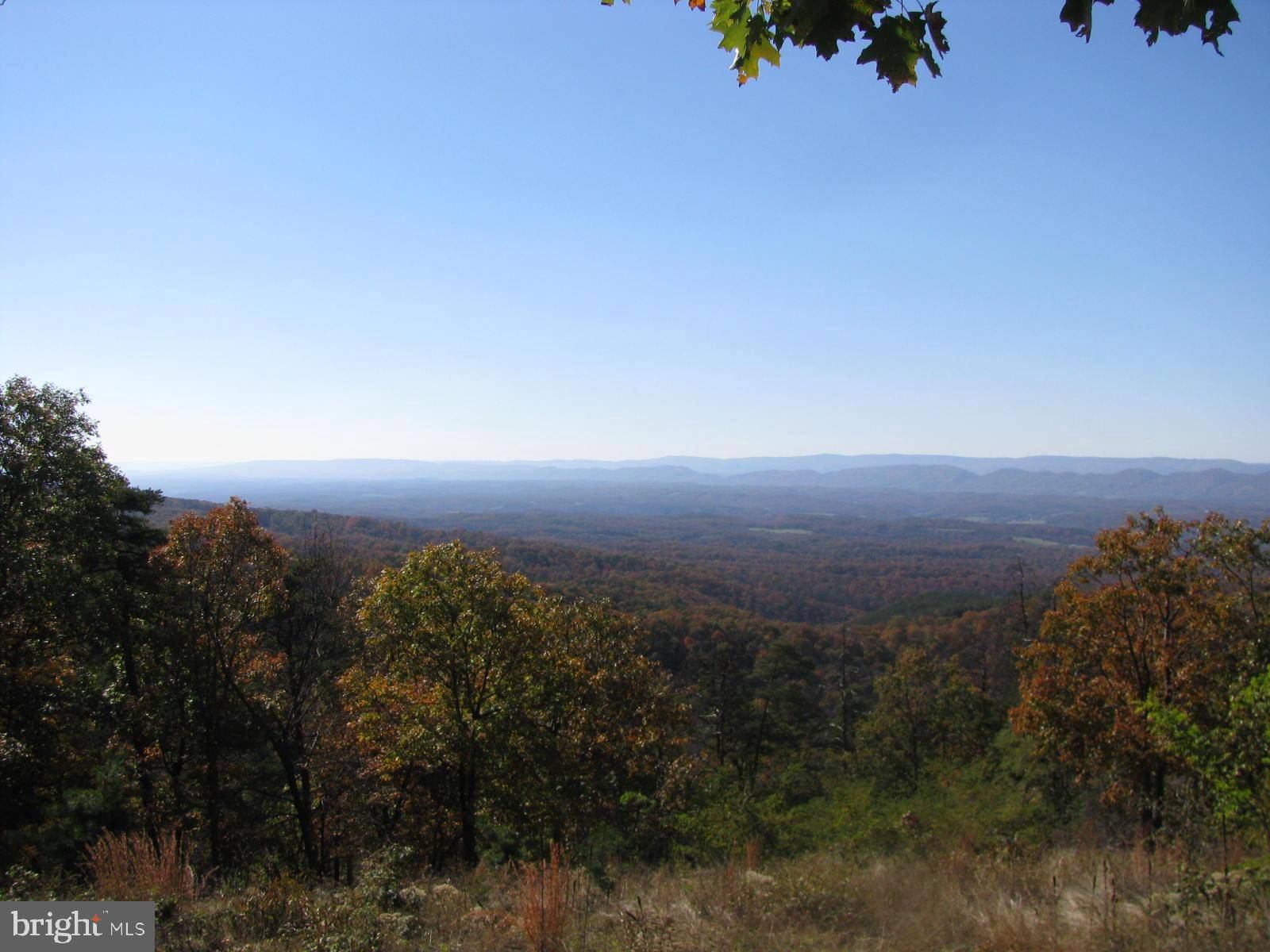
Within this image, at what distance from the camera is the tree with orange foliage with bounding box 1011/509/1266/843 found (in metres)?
11.4

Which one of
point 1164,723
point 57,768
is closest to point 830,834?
point 1164,723

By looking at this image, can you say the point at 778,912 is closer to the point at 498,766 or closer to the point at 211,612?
the point at 498,766

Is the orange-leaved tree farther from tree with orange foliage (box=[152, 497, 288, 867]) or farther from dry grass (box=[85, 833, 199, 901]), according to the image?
dry grass (box=[85, 833, 199, 901])

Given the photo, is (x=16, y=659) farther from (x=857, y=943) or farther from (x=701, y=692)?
(x=701, y=692)

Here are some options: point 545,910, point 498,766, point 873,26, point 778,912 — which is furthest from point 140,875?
point 873,26

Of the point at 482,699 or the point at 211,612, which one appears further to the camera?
the point at 482,699

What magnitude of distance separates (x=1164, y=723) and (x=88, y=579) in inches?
560

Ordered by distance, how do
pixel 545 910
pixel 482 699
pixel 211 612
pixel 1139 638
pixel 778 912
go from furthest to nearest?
pixel 1139 638, pixel 482 699, pixel 211 612, pixel 778 912, pixel 545 910

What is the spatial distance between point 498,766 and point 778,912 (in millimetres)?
6291

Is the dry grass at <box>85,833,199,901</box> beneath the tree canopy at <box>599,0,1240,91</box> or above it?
beneath

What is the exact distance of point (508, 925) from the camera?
4863mm

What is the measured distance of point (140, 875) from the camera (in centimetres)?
506

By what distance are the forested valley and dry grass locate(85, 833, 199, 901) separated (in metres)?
0.03

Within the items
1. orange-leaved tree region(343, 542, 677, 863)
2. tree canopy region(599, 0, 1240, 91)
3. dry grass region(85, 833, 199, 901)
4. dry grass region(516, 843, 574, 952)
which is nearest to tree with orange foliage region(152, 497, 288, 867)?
orange-leaved tree region(343, 542, 677, 863)
